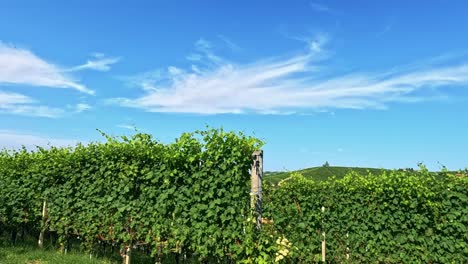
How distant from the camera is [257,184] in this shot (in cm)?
732

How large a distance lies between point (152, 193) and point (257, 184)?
94.1 inches

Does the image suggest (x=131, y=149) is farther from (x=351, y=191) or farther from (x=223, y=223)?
(x=351, y=191)

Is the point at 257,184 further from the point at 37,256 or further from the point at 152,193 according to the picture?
the point at 37,256

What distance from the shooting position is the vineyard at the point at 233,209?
742 cm

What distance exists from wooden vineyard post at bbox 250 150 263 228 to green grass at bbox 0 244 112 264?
421cm

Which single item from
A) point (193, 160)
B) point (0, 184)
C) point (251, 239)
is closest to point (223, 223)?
point (251, 239)

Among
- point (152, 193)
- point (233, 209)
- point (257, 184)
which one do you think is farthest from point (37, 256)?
point (257, 184)

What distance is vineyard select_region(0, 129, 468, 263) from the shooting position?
742cm

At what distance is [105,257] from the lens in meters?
9.59

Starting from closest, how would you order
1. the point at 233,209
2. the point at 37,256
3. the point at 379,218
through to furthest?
the point at 233,209 < the point at 379,218 < the point at 37,256

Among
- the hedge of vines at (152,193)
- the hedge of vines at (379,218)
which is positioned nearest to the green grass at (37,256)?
the hedge of vines at (152,193)

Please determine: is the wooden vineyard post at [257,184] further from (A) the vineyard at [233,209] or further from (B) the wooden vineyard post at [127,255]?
(B) the wooden vineyard post at [127,255]

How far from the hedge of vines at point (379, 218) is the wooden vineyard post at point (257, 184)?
133 centimetres

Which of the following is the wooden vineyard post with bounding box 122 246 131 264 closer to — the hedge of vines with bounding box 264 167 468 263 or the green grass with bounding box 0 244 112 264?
the green grass with bounding box 0 244 112 264
